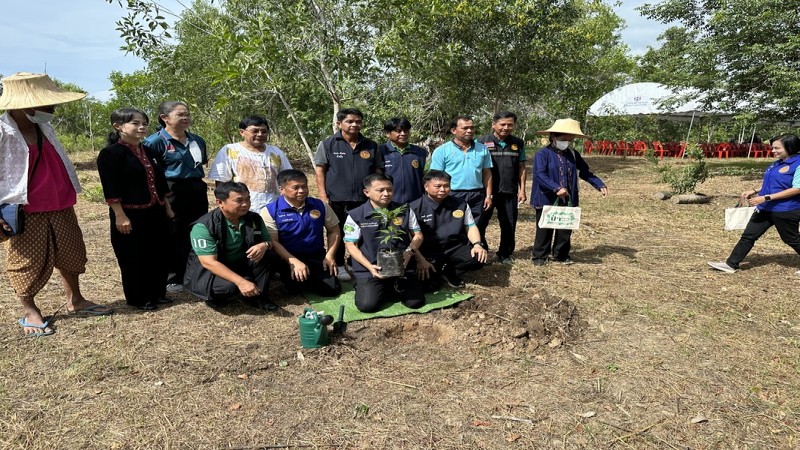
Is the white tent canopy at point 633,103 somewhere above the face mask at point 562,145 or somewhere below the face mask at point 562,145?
above

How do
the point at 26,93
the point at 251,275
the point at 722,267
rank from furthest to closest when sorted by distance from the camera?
the point at 722,267 < the point at 251,275 < the point at 26,93

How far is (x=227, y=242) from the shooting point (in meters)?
3.96

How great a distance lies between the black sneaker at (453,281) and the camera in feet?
15.5

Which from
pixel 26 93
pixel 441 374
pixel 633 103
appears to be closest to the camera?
pixel 441 374

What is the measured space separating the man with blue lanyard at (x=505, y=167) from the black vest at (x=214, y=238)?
231 centimetres

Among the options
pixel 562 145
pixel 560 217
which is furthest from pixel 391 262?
pixel 562 145

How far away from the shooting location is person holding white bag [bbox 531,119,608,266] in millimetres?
5137

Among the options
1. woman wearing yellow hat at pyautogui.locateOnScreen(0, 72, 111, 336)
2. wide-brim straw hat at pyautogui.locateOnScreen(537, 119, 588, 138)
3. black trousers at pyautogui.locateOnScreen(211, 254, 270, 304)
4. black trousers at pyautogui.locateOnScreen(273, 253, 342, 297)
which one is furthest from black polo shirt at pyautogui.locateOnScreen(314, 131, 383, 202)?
woman wearing yellow hat at pyautogui.locateOnScreen(0, 72, 111, 336)

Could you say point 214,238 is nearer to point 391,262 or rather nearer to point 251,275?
point 251,275

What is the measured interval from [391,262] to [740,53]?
1225cm

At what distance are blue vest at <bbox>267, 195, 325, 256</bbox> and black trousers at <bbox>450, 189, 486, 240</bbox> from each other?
4.61 ft

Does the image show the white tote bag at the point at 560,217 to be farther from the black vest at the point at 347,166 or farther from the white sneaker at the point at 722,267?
the black vest at the point at 347,166

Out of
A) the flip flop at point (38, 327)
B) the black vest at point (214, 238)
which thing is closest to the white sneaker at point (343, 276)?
the black vest at point (214, 238)

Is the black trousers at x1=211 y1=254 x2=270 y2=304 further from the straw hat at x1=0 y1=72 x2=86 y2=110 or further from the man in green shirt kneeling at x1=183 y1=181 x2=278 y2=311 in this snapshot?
the straw hat at x1=0 y1=72 x2=86 y2=110
